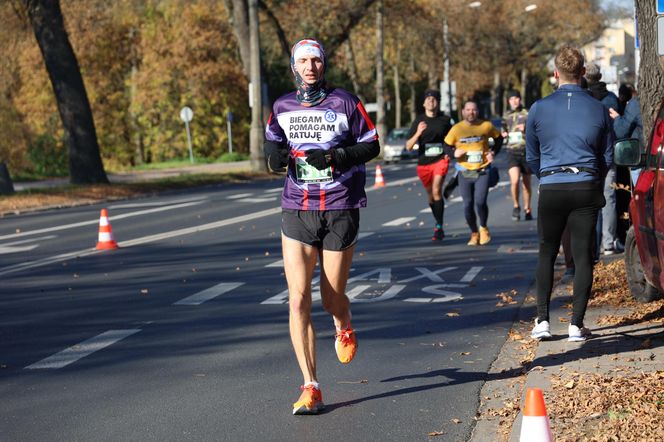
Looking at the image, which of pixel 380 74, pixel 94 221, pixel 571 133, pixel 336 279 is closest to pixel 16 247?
pixel 94 221

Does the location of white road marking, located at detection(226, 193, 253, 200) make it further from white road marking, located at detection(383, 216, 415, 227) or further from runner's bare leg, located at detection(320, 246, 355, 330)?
runner's bare leg, located at detection(320, 246, 355, 330)

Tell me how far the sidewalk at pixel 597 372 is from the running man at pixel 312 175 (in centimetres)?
121

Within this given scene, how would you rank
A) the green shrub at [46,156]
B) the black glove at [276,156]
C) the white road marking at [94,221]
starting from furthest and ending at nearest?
1. the green shrub at [46,156]
2. the white road marking at [94,221]
3. the black glove at [276,156]

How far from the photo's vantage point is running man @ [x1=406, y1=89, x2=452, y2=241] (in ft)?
52.2

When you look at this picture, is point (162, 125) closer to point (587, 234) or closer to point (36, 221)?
point (36, 221)

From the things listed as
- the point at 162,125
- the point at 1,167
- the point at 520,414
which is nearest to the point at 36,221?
the point at 1,167

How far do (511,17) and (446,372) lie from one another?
245ft

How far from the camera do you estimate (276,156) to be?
249 inches

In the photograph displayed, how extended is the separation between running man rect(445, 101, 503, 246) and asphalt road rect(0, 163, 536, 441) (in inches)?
14.5

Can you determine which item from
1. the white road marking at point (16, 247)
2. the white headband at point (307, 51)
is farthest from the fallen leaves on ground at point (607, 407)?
the white road marking at point (16, 247)

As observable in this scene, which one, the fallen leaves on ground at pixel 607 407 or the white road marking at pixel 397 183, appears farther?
the white road marking at pixel 397 183

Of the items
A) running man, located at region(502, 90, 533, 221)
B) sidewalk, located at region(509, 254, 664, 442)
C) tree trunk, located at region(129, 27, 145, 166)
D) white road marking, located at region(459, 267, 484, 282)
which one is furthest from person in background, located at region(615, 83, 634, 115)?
tree trunk, located at region(129, 27, 145, 166)

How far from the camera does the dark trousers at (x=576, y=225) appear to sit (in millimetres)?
7930

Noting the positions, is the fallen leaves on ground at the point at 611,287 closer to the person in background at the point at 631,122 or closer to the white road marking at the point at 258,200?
the person in background at the point at 631,122
